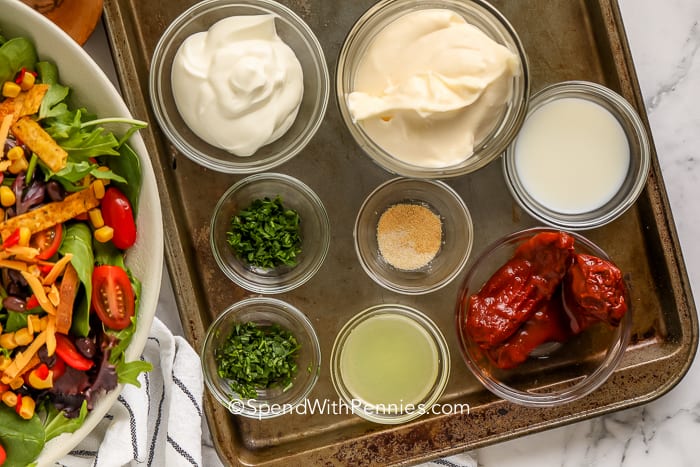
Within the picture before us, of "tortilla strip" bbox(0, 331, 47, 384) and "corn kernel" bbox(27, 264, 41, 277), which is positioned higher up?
"corn kernel" bbox(27, 264, 41, 277)

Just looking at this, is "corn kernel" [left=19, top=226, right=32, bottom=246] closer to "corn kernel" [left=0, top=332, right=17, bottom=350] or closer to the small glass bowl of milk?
"corn kernel" [left=0, top=332, right=17, bottom=350]

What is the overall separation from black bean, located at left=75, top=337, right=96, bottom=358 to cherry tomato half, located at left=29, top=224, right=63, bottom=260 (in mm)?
223

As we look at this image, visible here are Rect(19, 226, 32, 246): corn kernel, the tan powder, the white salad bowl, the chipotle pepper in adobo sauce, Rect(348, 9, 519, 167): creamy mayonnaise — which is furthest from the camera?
the tan powder

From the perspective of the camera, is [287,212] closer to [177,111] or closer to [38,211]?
[177,111]

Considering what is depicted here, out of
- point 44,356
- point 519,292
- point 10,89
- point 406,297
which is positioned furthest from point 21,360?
point 519,292

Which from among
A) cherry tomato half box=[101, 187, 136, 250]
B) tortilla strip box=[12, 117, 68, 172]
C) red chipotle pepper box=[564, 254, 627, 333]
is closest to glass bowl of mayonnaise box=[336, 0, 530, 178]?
red chipotle pepper box=[564, 254, 627, 333]

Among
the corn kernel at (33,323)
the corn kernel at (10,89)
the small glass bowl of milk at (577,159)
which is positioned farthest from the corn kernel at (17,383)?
the small glass bowl of milk at (577,159)

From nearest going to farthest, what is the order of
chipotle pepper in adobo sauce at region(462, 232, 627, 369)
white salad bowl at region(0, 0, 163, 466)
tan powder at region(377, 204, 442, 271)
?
white salad bowl at region(0, 0, 163, 466)
chipotle pepper in adobo sauce at region(462, 232, 627, 369)
tan powder at region(377, 204, 442, 271)

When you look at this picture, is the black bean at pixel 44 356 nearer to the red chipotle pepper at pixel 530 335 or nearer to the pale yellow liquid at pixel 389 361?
the pale yellow liquid at pixel 389 361

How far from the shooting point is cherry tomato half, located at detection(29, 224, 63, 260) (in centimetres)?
174

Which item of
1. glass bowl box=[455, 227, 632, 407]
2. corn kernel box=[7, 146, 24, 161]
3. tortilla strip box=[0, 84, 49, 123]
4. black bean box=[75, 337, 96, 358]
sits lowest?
glass bowl box=[455, 227, 632, 407]

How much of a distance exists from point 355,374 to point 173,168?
2.66 ft

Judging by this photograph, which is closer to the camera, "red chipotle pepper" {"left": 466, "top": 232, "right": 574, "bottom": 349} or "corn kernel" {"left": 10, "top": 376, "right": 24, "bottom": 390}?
"corn kernel" {"left": 10, "top": 376, "right": 24, "bottom": 390}

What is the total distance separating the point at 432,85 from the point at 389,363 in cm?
88
